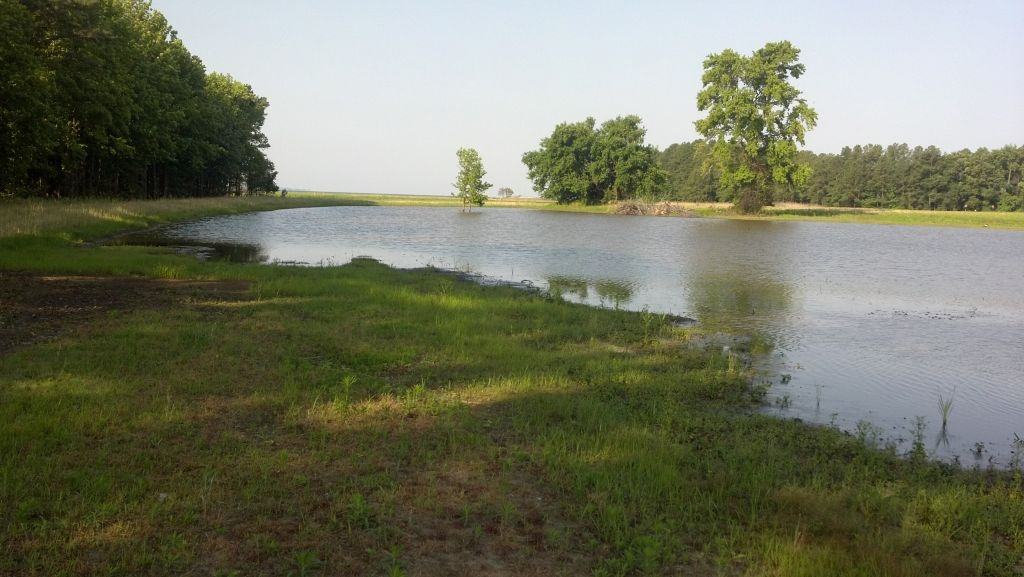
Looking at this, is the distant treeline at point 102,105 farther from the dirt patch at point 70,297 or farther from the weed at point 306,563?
the weed at point 306,563

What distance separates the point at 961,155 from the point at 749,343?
121m

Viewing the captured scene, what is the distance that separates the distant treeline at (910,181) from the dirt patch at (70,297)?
240 ft

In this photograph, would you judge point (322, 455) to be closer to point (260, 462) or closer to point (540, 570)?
point (260, 462)

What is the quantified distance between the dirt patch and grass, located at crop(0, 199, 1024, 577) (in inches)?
29.5

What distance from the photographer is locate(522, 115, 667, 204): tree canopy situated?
95125 mm

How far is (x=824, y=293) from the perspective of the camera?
2033cm

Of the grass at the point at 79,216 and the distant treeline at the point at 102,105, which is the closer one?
the grass at the point at 79,216

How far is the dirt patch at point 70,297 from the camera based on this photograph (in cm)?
1002

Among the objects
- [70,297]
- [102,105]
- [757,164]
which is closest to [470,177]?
[757,164]

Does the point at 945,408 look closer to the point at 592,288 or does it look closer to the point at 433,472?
the point at 433,472

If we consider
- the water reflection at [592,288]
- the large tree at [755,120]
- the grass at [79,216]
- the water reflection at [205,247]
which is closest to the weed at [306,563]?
the water reflection at [592,288]

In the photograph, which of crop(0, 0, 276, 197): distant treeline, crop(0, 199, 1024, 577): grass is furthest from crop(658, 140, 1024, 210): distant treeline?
crop(0, 199, 1024, 577): grass

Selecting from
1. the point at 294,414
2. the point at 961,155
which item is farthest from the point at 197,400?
the point at 961,155

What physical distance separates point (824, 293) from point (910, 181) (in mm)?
110056
